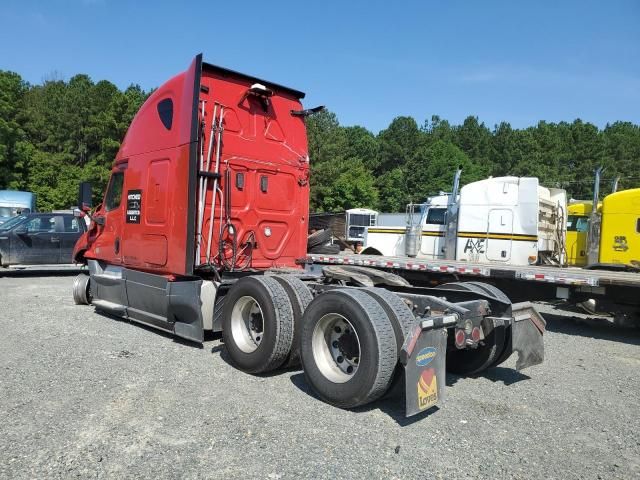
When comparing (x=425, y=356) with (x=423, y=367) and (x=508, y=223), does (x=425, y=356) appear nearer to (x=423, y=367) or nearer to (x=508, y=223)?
(x=423, y=367)

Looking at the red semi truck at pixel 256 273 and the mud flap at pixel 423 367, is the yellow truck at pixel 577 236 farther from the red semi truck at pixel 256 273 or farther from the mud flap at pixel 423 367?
the mud flap at pixel 423 367

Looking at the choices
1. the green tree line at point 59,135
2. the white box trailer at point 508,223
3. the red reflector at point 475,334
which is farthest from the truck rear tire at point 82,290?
the green tree line at point 59,135

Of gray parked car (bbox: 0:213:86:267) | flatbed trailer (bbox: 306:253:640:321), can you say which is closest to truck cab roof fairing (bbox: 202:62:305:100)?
flatbed trailer (bbox: 306:253:640:321)

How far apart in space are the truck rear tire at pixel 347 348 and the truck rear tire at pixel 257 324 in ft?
1.23

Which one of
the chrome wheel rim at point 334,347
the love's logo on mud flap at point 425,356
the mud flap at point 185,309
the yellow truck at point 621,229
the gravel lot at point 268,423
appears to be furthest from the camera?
the yellow truck at point 621,229

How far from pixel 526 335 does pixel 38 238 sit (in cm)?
1287

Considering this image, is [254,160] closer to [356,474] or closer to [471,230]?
[356,474]

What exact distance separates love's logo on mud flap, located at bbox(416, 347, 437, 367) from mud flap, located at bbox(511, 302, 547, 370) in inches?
51.9

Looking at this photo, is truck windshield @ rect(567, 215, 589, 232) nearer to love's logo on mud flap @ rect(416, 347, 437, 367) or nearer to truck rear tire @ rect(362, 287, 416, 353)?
truck rear tire @ rect(362, 287, 416, 353)

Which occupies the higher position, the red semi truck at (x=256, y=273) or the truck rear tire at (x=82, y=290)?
the red semi truck at (x=256, y=273)

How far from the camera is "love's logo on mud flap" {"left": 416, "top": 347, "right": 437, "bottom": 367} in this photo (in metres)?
3.89

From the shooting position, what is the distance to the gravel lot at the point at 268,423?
3.31 meters

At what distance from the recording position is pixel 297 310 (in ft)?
16.6

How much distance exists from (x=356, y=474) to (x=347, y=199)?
46.6 m
